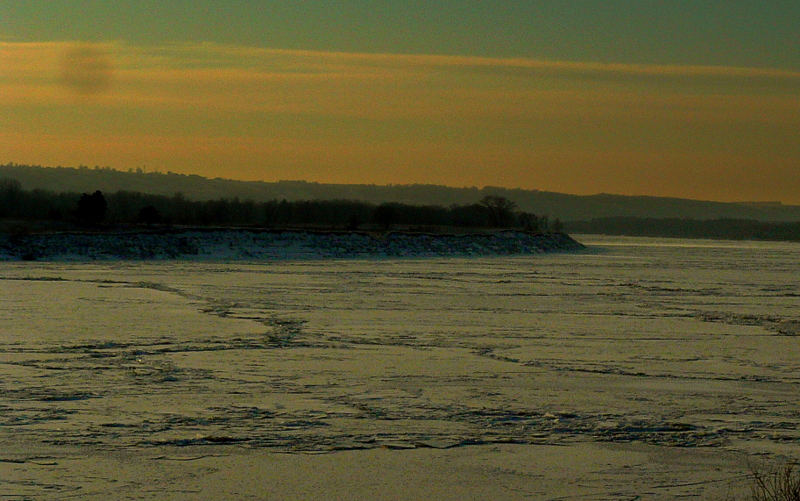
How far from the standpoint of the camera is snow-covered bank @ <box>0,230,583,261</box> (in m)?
48.2

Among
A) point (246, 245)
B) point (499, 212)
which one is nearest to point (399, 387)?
point (246, 245)

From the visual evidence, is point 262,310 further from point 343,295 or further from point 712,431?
point 712,431

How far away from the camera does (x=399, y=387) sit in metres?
10.5

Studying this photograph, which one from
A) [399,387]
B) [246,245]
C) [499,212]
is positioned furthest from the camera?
[499,212]

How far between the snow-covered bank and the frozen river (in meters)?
27.5

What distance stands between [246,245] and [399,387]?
150 ft

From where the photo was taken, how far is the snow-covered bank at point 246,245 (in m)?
48.2

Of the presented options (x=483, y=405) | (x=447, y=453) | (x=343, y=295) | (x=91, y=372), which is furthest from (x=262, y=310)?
(x=447, y=453)

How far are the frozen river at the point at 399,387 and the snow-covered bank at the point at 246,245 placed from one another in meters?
27.5

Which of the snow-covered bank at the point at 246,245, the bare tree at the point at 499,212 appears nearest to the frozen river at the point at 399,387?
the snow-covered bank at the point at 246,245

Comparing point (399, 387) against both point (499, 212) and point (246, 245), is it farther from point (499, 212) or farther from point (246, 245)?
point (499, 212)

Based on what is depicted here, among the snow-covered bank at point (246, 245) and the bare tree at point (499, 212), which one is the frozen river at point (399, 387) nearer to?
the snow-covered bank at point (246, 245)

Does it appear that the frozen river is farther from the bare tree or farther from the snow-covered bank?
the bare tree

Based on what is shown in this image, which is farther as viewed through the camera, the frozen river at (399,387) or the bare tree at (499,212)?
the bare tree at (499,212)
